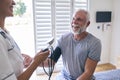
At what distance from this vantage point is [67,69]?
1736 mm

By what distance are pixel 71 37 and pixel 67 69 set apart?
1.19 feet

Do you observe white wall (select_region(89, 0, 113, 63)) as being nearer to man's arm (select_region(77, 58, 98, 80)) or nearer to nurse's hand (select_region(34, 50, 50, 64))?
man's arm (select_region(77, 58, 98, 80))

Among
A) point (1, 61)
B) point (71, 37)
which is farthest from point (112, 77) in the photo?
point (1, 61)

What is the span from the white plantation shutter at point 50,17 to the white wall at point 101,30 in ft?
1.18

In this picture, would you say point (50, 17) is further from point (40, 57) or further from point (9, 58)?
point (9, 58)

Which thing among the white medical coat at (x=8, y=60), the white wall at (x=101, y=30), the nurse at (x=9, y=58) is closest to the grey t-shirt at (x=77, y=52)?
the nurse at (x=9, y=58)

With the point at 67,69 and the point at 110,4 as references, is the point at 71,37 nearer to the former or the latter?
the point at 67,69

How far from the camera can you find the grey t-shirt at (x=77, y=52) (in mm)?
1608

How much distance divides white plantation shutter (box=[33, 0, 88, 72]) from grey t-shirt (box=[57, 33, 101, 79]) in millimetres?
1504

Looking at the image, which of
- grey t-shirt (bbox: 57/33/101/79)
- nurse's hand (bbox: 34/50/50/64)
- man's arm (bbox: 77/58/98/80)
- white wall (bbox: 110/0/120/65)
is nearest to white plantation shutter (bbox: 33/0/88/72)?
white wall (bbox: 110/0/120/65)

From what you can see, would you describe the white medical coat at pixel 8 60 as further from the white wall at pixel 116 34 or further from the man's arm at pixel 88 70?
the white wall at pixel 116 34

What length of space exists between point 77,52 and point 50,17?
5.82 ft

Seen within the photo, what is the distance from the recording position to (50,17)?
3.27 metres

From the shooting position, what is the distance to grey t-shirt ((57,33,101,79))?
1.61 m
